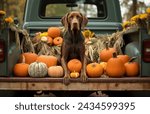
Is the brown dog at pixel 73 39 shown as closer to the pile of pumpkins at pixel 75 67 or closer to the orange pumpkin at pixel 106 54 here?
the pile of pumpkins at pixel 75 67

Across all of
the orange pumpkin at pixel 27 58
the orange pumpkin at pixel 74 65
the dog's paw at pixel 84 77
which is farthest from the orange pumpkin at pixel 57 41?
the dog's paw at pixel 84 77

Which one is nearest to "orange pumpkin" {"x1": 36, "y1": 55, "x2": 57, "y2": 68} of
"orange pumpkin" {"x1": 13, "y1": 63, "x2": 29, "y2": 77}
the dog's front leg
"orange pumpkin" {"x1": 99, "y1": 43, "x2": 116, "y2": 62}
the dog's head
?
"orange pumpkin" {"x1": 13, "y1": 63, "x2": 29, "y2": 77}

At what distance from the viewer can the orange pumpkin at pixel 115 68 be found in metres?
4.82

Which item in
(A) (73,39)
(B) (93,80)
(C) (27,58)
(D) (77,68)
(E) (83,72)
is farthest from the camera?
(C) (27,58)

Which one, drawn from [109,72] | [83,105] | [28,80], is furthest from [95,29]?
[83,105]

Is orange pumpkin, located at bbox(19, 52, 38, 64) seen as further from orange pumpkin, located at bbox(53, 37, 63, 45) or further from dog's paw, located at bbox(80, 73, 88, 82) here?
dog's paw, located at bbox(80, 73, 88, 82)

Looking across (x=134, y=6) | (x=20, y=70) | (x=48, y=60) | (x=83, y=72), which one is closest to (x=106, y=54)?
(x=83, y=72)

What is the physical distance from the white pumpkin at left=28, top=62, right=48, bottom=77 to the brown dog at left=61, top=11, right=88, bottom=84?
0.25 m

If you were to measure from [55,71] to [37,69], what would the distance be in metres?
0.24

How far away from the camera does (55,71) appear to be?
16.0ft

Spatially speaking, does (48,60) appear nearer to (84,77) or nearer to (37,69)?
(37,69)

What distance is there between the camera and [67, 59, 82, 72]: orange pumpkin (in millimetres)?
5020

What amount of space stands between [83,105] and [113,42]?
2098mm

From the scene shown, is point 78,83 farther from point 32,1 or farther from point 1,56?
point 32,1
